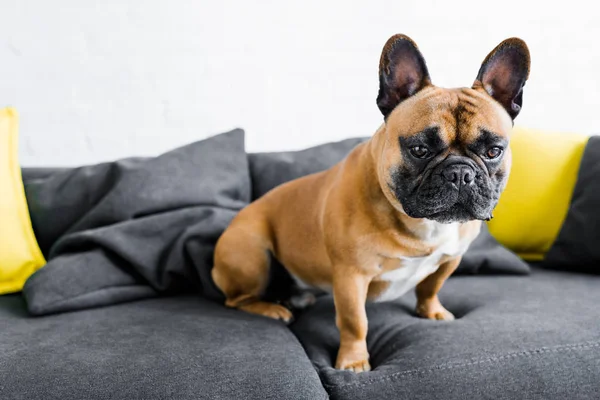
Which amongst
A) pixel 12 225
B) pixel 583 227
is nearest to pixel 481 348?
pixel 583 227

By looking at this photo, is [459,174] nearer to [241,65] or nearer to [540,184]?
[540,184]

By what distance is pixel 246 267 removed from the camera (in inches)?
61.2

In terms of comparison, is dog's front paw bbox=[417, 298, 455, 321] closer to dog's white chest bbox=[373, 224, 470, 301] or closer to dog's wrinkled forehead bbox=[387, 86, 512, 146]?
dog's white chest bbox=[373, 224, 470, 301]

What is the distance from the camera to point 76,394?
1.02 metres

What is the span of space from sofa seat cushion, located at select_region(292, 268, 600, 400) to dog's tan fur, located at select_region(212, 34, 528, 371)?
8cm

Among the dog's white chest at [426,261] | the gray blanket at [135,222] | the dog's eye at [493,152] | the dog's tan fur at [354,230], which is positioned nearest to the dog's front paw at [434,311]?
the dog's tan fur at [354,230]

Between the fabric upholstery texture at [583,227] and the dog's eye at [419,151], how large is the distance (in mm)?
908

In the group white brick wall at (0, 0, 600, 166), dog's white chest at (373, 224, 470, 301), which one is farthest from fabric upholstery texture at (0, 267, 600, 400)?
white brick wall at (0, 0, 600, 166)

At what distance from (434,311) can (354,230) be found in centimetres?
39

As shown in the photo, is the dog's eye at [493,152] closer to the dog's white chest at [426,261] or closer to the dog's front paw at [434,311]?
the dog's white chest at [426,261]

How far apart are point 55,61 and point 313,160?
3.68 ft

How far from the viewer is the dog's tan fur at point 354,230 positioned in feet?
3.73

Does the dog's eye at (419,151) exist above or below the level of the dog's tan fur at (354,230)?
above

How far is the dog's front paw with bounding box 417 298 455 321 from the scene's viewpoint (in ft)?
4.80
